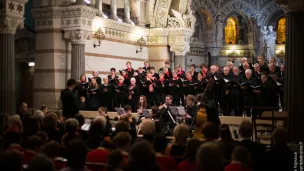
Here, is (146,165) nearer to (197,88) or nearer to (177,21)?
(197,88)

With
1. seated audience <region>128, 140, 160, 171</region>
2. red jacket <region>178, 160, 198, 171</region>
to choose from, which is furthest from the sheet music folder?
seated audience <region>128, 140, 160, 171</region>

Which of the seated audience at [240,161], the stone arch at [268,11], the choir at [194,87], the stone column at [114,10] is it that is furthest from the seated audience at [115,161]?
the stone arch at [268,11]

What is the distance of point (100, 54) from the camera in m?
18.0

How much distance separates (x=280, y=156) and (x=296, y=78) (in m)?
4.43

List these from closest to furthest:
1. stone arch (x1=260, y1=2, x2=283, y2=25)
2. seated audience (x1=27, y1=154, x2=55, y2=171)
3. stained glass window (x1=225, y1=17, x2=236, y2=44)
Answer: seated audience (x1=27, y1=154, x2=55, y2=171) → stone arch (x1=260, y1=2, x2=283, y2=25) → stained glass window (x1=225, y1=17, x2=236, y2=44)

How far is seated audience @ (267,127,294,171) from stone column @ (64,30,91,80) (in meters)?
10.0

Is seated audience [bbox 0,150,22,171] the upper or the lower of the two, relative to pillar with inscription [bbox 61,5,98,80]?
lower

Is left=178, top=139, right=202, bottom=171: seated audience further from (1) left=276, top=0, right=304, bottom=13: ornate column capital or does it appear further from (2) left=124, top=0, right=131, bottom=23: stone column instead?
(2) left=124, top=0, right=131, bottom=23: stone column

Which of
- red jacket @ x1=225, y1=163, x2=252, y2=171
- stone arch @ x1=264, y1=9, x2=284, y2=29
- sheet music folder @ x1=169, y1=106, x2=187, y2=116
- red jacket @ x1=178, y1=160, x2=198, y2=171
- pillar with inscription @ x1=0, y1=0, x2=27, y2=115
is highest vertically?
stone arch @ x1=264, y1=9, x2=284, y2=29

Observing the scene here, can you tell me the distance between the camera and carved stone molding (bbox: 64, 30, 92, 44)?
50.9 ft

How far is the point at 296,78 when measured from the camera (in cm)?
1041

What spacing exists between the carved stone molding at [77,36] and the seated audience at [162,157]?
31.8ft

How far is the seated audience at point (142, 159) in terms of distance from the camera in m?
4.85

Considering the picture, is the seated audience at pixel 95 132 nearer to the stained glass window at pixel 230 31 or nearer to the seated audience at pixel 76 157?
the seated audience at pixel 76 157
